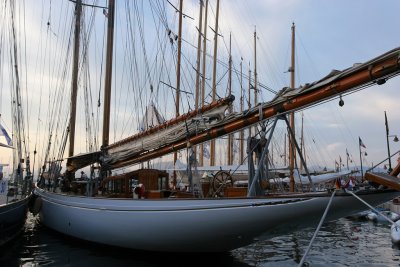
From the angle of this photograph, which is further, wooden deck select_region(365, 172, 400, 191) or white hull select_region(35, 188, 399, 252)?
white hull select_region(35, 188, 399, 252)

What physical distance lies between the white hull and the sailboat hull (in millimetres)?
2819

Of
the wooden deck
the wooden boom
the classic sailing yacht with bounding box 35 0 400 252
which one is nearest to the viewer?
the wooden boom

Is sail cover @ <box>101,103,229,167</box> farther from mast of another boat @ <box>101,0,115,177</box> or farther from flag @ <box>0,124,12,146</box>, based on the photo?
flag @ <box>0,124,12,146</box>

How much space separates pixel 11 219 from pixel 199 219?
912cm

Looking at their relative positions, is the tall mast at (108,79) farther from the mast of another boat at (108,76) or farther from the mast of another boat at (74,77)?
the mast of another boat at (74,77)

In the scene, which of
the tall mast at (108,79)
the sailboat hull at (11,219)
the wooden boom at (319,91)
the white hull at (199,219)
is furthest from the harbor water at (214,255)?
the tall mast at (108,79)

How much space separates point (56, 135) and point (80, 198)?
1320cm

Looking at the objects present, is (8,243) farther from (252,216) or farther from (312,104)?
(312,104)

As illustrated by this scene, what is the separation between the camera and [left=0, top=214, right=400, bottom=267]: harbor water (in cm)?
1279

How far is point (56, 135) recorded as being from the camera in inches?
1053

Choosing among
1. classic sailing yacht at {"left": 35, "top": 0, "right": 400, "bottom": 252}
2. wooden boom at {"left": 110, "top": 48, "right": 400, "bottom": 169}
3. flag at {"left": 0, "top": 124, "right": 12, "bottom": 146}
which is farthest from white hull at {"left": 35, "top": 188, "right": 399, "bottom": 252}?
flag at {"left": 0, "top": 124, "right": 12, "bottom": 146}

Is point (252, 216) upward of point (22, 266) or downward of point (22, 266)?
upward

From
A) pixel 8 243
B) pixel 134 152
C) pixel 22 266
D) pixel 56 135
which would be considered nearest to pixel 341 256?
pixel 134 152

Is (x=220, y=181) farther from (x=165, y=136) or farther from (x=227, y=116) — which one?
(x=165, y=136)
